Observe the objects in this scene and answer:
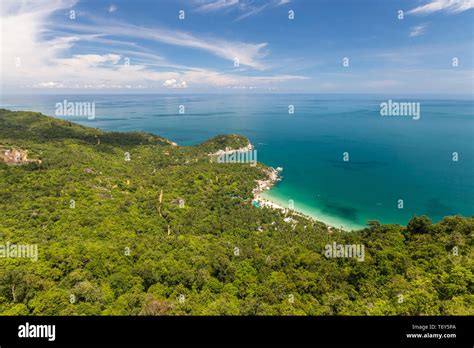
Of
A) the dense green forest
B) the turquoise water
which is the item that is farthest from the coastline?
the dense green forest

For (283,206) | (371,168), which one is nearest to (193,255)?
(283,206)

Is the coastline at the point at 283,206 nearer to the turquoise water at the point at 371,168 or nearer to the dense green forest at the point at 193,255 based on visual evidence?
the turquoise water at the point at 371,168

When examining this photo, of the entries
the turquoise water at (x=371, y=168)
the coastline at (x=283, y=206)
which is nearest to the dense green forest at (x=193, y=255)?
the coastline at (x=283, y=206)

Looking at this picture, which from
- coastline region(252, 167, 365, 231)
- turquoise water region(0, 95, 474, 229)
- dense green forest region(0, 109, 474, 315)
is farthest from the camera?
turquoise water region(0, 95, 474, 229)

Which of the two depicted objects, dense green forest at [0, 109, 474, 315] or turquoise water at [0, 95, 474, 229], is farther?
turquoise water at [0, 95, 474, 229]

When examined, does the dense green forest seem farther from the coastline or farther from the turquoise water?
the turquoise water

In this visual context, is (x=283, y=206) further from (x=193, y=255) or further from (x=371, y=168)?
(x=371, y=168)

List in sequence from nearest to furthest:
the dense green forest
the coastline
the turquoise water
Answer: the dense green forest
the coastline
the turquoise water
